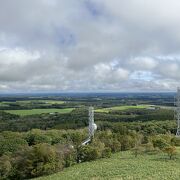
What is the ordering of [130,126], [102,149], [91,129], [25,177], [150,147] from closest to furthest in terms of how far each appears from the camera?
[25,177] → [102,149] → [150,147] → [91,129] → [130,126]

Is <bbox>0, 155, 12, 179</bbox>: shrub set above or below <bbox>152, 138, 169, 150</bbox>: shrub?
below

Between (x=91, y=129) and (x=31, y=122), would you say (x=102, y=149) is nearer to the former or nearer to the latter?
(x=91, y=129)

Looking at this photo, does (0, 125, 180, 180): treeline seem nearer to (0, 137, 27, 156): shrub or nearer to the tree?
(0, 137, 27, 156): shrub

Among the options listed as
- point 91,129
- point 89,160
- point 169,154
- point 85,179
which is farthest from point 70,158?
point 91,129

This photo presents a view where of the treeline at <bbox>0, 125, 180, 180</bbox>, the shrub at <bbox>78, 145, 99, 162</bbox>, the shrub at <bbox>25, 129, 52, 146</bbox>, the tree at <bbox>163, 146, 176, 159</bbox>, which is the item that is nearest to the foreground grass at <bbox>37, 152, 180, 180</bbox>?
the tree at <bbox>163, 146, 176, 159</bbox>

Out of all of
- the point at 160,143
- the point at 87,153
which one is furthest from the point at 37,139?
the point at 160,143

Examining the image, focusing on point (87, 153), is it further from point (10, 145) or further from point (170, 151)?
point (10, 145)

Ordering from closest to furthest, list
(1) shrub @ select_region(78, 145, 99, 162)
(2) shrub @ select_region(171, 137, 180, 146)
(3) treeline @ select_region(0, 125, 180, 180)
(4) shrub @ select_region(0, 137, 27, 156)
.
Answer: (3) treeline @ select_region(0, 125, 180, 180) → (1) shrub @ select_region(78, 145, 99, 162) → (4) shrub @ select_region(0, 137, 27, 156) → (2) shrub @ select_region(171, 137, 180, 146)

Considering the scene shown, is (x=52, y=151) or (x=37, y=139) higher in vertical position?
(x=52, y=151)

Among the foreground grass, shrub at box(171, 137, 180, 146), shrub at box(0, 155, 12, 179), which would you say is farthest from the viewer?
shrub at box(171, 137, 180, 146)
